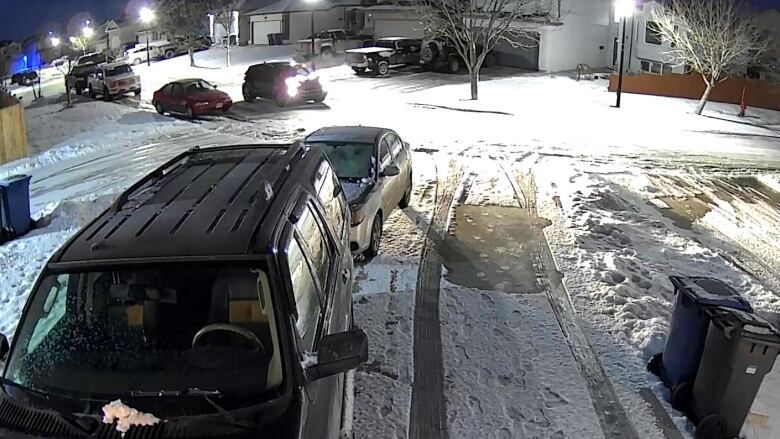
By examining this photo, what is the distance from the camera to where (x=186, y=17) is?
46.9 metres

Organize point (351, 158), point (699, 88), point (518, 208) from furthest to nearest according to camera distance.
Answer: point (699, 88)
point (518, 208)
point (351, 158)

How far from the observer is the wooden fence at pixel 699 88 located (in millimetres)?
25797

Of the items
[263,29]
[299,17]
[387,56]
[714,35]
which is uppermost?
[299,17]

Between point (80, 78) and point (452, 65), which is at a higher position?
point (452, 65)

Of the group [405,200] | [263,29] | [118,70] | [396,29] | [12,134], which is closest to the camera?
[405,200]

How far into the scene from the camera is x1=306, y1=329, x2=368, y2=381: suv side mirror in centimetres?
346

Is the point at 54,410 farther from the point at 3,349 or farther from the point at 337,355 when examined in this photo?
the point at 337,355

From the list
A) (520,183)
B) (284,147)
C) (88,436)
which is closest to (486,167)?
(520,183)

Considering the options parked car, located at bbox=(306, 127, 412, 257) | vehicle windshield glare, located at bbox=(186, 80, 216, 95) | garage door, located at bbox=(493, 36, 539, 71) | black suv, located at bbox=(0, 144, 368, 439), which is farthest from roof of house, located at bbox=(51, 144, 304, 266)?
garage door, located at bbox=(493, 36, 539, 71)

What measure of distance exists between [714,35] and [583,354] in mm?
20295

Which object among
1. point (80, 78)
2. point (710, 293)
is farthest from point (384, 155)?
point (80, 78)

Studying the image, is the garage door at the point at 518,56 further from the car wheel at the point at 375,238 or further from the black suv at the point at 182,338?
the black suv at the point at 182,338

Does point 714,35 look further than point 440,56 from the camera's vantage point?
No

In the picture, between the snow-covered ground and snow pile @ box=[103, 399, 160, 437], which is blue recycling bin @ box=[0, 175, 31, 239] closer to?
the snow-covered ground
